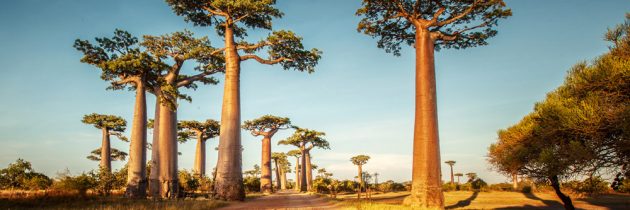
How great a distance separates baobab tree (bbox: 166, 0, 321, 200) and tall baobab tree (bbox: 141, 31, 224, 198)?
219 centimetres

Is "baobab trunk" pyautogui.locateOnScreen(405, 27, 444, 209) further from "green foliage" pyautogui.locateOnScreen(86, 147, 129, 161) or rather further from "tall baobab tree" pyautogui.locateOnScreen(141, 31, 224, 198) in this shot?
"green foliage" pyautogui.locateOnScreen(86, 147, 129, 161)

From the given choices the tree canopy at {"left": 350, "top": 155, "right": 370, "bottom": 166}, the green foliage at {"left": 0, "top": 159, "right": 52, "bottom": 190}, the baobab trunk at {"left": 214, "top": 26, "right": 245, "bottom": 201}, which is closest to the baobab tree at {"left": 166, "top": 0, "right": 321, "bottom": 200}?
the baobab trunk at {"left": 214, "top": 26, "right": 245, "bottom": 201}

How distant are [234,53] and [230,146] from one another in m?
5.58

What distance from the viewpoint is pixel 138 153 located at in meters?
21.1

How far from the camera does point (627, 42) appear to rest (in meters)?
11.6

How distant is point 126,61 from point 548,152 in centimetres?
2130

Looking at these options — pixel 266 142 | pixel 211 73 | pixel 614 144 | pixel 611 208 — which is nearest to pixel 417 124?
pixel 614 144

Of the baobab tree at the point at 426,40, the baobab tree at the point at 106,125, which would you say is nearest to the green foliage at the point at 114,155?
the baobab tree at the point at 106,125

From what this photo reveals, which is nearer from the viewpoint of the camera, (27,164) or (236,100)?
(236,100)

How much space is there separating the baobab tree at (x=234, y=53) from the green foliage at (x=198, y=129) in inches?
705

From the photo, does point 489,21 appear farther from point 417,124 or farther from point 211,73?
point 211,73

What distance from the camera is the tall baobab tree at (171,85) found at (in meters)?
22.6

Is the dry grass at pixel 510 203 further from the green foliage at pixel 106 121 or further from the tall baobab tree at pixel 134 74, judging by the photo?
the green foliage at pixel 106 121

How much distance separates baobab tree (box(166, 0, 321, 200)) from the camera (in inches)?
738
